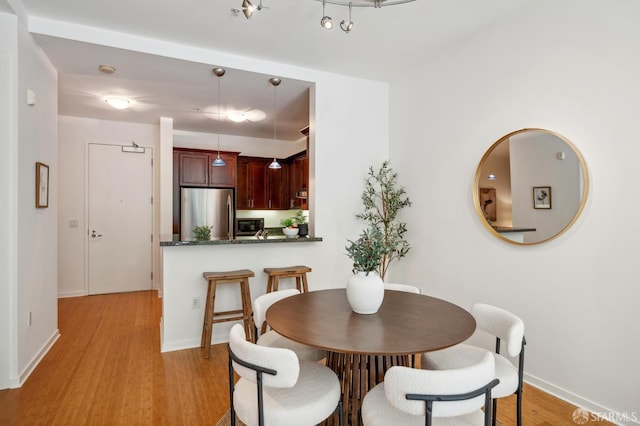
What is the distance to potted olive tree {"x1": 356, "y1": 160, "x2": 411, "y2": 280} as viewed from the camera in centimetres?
398

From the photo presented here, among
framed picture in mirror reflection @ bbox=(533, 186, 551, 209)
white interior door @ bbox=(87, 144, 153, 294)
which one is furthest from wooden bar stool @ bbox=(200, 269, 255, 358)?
white interior door @ bbox=(87, 144, 153, 294)

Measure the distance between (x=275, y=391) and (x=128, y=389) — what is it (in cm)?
165

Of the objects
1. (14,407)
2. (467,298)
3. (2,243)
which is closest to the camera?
(14,407)

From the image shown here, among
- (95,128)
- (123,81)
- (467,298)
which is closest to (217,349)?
(467,298)

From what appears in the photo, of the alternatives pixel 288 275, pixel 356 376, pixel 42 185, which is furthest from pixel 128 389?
pixel 42 185

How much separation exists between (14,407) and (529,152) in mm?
4121

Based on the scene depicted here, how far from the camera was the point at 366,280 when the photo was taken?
1.92 meters

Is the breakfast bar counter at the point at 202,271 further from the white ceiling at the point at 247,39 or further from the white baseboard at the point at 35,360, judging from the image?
the white ceiling at the point at 247,39

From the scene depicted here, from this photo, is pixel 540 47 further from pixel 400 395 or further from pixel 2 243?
pixel 2 243

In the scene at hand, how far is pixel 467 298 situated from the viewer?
3.24m

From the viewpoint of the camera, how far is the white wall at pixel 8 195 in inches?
101

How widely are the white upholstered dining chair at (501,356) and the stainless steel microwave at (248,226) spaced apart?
512cm

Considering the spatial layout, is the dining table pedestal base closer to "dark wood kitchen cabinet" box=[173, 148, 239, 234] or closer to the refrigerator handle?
the refrigerator handle

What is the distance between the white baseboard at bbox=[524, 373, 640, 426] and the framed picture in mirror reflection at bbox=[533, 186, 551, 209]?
4.31ft
